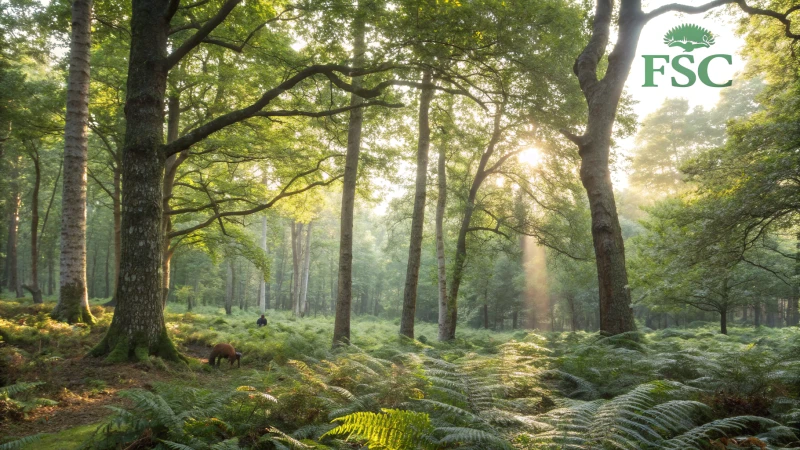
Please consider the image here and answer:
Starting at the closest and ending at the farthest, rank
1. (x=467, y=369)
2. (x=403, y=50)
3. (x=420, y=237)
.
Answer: (x=467, y=369) → (x=403, y=50) → (x=420, y=237)

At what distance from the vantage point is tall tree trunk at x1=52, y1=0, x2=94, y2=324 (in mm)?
8984

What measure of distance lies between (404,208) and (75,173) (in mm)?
11388

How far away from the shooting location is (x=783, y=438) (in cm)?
295

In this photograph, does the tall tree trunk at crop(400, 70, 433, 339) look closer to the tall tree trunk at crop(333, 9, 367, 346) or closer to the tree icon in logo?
the tall tree trunk at crop(333, 9, 367, 346)

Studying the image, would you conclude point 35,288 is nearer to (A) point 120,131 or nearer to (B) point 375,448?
(A) point 120,131

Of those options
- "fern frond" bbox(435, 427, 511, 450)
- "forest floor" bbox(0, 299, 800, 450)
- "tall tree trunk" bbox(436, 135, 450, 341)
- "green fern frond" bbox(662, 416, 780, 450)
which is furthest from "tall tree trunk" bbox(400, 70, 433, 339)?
"fern frond" bbox(435, 427, 511, 450)

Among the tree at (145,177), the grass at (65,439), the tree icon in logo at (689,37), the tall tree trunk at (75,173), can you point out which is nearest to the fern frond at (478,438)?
the grass at (65,439)

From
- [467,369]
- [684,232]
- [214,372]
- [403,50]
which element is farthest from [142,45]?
[684,232]

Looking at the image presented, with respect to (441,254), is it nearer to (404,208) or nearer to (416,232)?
(416,232)

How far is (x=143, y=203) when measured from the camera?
7035mm

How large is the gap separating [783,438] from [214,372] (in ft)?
28.2

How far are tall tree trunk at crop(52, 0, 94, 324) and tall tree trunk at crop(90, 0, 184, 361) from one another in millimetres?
2881

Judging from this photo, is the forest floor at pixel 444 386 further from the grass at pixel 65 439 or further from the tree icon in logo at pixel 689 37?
the tree icon in logo at pixel 689 37

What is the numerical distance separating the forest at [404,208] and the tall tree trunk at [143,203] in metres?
0.04
